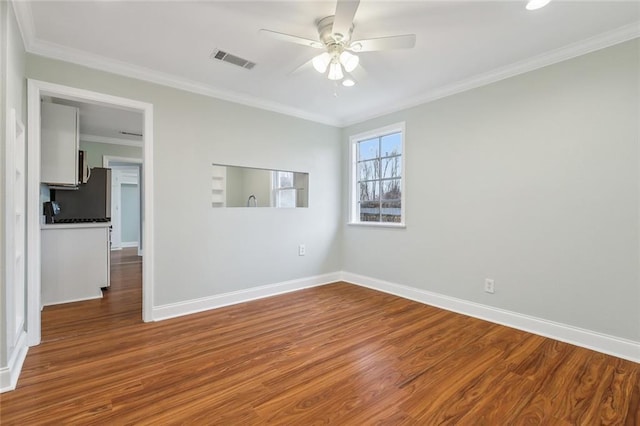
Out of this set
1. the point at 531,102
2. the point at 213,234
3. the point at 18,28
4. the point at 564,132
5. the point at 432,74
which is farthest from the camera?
the point at 213,234

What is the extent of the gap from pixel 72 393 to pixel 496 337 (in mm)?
3237

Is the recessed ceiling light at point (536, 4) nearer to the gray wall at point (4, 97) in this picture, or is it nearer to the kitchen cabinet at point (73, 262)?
the gray wall at point (4, 97)

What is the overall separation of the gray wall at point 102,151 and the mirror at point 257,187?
138 inches

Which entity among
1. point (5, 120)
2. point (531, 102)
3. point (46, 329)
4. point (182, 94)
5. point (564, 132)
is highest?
point (182, 94)

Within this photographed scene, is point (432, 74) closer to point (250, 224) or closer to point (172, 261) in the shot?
point (250, 224)

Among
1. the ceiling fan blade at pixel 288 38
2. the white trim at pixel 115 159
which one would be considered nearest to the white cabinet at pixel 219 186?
the ceiling fan blade at pixel 288 38

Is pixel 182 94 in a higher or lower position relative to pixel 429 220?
higher

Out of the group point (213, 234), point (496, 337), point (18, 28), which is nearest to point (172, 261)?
point (213, 234)

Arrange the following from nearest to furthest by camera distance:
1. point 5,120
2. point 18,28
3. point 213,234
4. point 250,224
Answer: point 5,120 < point 18,28 < point 213,234 < point 250,224

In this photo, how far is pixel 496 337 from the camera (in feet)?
8.63

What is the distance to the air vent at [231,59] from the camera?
2.64 m

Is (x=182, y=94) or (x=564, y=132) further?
(x=182, y=94)

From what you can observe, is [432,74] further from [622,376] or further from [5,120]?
[5,120]

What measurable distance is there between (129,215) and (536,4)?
33.2ft
